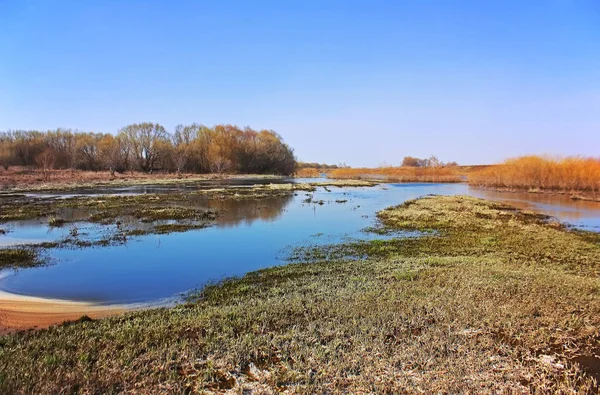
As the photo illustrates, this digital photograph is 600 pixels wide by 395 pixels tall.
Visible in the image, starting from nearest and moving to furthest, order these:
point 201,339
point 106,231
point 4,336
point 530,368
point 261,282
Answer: point 530,368 < point 201,339 < point 4,336 < point 261,282 < point 106,231

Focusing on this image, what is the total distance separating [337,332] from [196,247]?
33.0 ft

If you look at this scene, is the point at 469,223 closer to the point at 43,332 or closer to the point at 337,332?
the point at 337,332

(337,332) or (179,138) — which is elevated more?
(179,138)

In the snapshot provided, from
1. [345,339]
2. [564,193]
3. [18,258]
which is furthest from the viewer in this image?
[564,193]

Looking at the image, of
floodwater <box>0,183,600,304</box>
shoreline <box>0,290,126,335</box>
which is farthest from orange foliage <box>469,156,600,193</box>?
shoreline <box>0,290,126,335</box>

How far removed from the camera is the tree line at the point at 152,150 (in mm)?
85688

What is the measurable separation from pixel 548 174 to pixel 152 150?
83020mm

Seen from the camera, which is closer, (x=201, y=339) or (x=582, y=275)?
(x=201, y=339)

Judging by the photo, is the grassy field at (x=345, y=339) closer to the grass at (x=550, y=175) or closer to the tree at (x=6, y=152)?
the grass at (x=550, y=175)

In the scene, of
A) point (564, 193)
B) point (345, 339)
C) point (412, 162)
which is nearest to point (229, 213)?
point (345, 339)

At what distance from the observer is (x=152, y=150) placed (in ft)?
288

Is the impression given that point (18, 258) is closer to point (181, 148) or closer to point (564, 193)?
point (564, 193)

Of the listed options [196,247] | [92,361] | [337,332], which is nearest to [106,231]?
[196,247]

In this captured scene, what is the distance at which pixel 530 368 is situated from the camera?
5.06 metres
